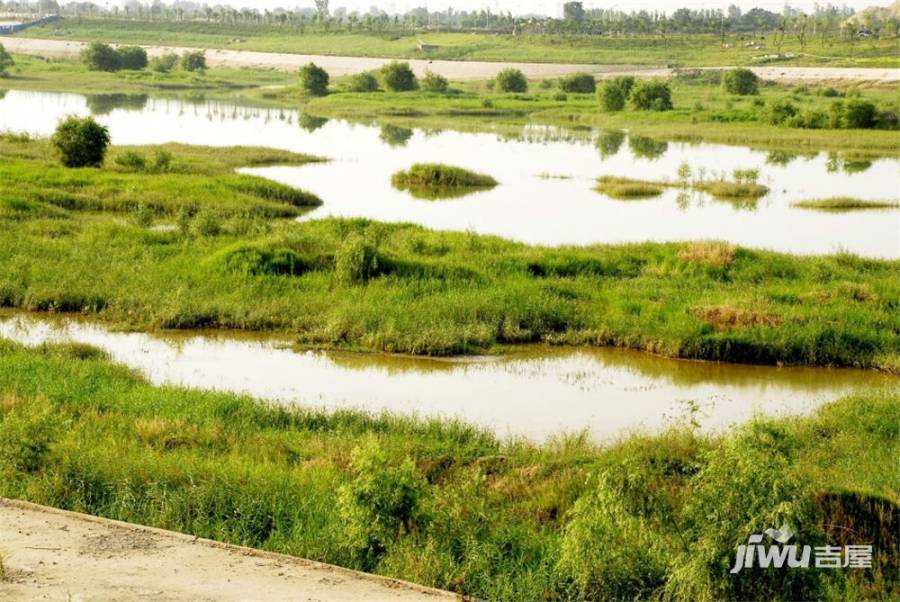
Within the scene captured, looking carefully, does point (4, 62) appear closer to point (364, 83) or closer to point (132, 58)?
point (132, 58)

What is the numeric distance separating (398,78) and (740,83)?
1970cm

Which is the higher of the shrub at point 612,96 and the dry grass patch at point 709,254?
the shrub at point 612,96

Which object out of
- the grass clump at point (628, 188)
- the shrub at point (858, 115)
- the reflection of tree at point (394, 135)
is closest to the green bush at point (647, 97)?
the shrub at point (858, 115)

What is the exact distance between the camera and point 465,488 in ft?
25.4

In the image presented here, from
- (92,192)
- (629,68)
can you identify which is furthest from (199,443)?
(629,68)

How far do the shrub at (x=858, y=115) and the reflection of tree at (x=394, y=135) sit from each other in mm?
16659

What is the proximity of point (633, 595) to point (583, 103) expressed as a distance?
5392 cm

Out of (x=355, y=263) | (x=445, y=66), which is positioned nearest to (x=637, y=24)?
(x=445, y=66)

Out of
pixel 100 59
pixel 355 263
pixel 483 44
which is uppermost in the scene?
pixel 483 44

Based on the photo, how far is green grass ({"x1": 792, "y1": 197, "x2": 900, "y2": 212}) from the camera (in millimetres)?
27266

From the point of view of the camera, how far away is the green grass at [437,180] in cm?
2995

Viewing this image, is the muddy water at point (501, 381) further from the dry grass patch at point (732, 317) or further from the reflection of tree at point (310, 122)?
the reflection of tree at point (310, 122)

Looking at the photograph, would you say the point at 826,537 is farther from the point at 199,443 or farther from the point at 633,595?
the point at 199,443

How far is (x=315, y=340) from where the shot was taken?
47.7ft
